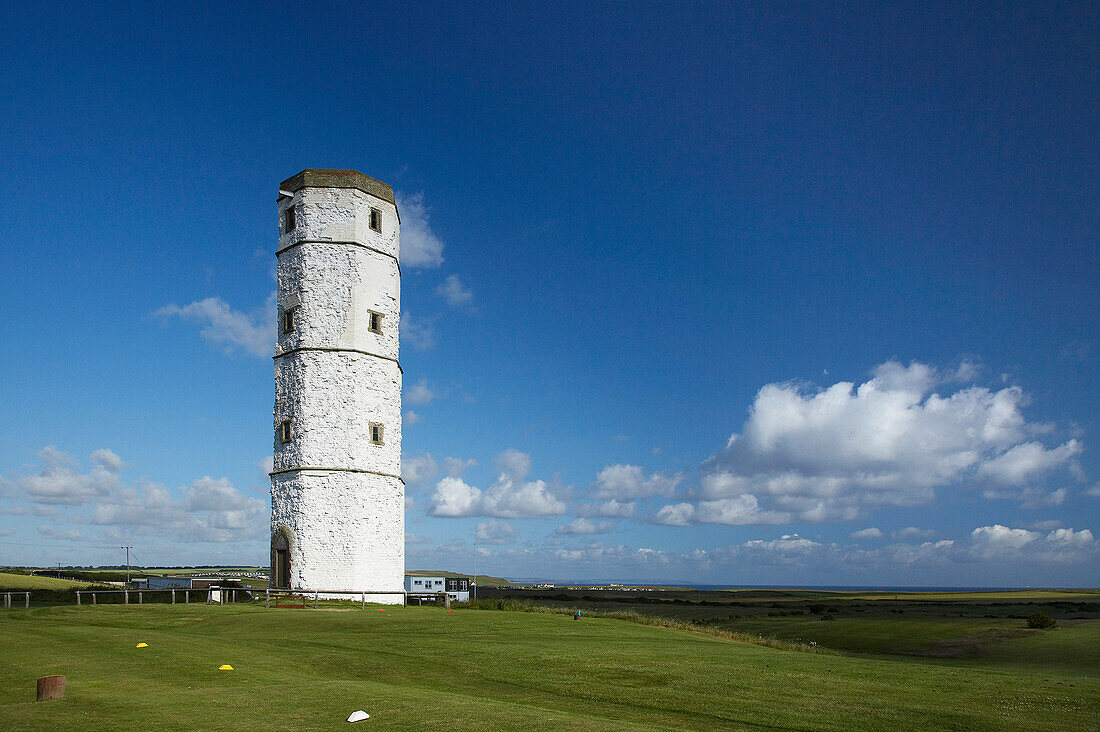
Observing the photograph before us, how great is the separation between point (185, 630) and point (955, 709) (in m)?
20.7

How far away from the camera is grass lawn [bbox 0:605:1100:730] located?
10.4 m

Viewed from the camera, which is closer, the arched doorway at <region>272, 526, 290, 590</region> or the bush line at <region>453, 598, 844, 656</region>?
the bush line at <region>453, 598, 844, 656</region>

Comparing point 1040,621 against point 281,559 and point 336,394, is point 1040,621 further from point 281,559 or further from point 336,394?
point 281,559

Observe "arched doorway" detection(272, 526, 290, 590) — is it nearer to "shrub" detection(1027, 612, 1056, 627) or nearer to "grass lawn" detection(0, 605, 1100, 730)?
"grass lawn" detection(0, 605, 1100, 730)

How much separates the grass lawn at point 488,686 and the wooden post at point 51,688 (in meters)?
0.11

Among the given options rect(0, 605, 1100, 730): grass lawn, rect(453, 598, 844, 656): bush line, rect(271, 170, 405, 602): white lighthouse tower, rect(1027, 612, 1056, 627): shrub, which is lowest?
rect(1027, 612, 1056, 627): shrub

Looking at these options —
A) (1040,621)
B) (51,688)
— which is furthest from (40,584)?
(1040,621)

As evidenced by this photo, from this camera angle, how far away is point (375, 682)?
1397 centimetres

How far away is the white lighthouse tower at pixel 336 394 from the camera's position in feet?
113

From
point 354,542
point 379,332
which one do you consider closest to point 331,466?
point 354,542

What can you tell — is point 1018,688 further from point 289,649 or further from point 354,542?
point 354,542

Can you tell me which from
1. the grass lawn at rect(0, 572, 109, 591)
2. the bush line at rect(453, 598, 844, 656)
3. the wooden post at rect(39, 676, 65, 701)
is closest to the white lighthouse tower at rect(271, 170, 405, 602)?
the bush line at rect(453, 598, 844, 656)

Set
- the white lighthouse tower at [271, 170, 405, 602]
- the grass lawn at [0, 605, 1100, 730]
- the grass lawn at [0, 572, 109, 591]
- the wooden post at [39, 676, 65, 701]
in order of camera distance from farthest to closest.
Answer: the grass lawn at [0, 572, 109, 591]
the white lighthouse tower at [271, 170, 405, 602]
the wooden post at [39, 676, 65, 701]
the grass lawn at [0, 605, 1100, 730]

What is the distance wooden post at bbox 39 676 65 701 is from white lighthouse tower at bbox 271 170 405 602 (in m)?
23.6
